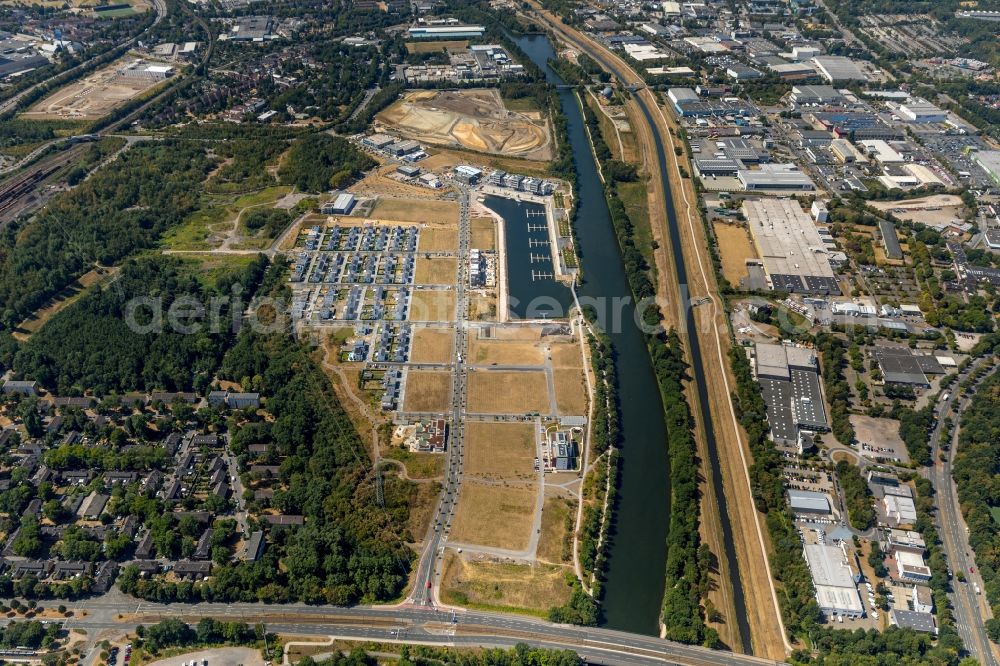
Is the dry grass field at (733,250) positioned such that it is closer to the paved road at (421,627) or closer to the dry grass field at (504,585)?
the dry grass field at (504,585)

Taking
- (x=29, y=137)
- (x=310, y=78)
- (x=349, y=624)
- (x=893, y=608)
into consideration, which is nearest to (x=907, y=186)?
(x=893, y=608)

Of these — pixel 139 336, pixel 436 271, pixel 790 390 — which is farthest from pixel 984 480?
pixel 139 336

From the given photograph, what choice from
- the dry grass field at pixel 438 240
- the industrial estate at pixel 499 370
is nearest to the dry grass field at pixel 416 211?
the industrial estate at pixel 499 370

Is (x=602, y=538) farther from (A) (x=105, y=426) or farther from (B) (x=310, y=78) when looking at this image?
(B) (x=310, y=78)

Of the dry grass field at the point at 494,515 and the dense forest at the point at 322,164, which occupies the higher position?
the dense forest at the point at 322,164

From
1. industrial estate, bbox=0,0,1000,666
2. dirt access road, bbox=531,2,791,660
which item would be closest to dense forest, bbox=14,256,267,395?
industrial estate, bbox=0,0,1000,666

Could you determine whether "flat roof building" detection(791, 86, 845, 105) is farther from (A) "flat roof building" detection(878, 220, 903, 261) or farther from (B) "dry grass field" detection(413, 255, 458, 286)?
(B) "dry grass field" detection(413, 255, 458, 286)

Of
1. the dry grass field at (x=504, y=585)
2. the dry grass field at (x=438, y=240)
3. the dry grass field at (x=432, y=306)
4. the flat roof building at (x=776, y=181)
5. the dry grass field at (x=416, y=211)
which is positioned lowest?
the dry grass field at (x=504, y=585)
